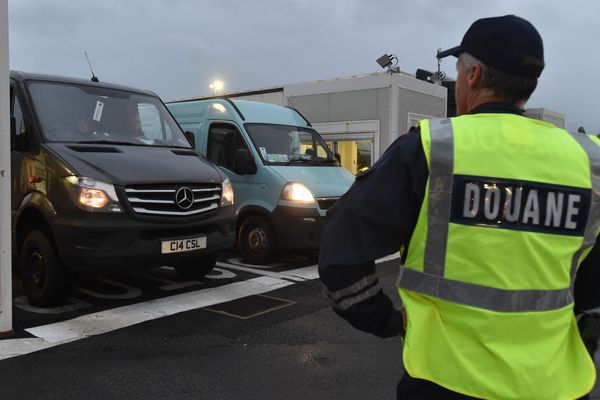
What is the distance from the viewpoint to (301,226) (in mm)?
7219

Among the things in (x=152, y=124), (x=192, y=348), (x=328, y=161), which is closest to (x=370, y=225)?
(x=192, y=348)

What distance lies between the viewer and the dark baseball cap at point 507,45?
151 cm

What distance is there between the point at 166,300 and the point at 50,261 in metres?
1.22

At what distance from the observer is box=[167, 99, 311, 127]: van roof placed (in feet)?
27.4

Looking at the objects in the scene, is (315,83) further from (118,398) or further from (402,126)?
(118,398)

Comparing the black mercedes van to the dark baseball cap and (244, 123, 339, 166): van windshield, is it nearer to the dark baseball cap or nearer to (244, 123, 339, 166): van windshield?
(244, 123, 339, 166): van windshield

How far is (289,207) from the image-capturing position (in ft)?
23.8

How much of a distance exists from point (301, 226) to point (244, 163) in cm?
124

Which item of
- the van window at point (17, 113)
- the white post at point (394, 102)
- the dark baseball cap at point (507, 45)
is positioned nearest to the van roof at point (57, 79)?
the van window at point (17, 113)

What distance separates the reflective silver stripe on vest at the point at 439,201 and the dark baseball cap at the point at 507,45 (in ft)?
0.95

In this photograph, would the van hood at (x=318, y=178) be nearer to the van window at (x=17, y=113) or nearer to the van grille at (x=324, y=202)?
the van grille at (x=324, y=202)

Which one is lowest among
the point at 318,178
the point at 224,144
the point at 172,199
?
the point at 172,199

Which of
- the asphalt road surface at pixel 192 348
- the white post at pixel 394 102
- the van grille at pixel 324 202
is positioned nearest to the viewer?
the asphalt road surface at pixel 192 348

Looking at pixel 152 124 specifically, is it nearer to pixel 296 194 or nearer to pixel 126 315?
pixel 296 194
